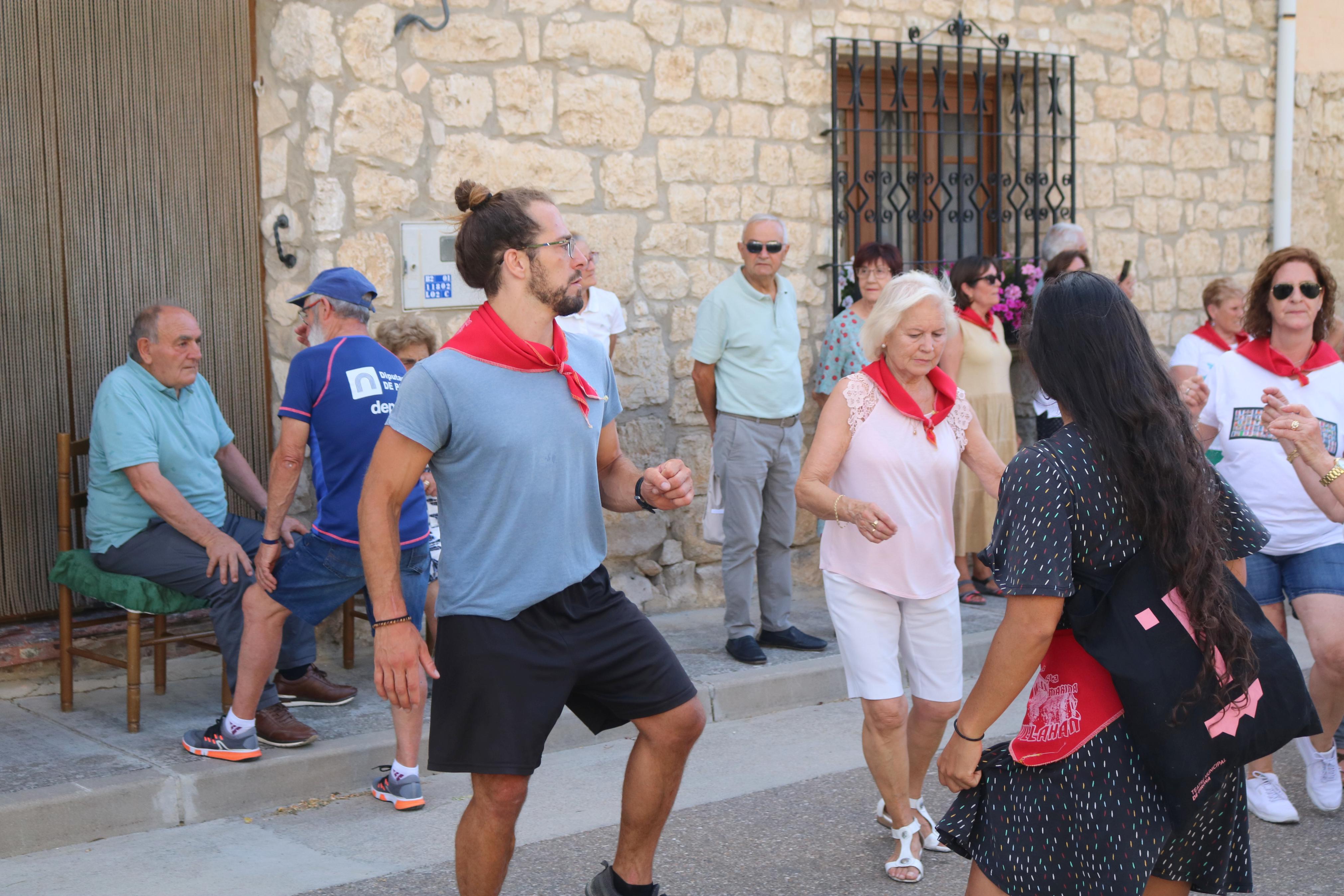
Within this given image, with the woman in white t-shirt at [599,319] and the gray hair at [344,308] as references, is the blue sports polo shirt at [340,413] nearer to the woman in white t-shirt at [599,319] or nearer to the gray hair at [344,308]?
the gray hair at [344,308]

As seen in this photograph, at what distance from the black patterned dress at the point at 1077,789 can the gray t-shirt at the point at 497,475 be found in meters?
1.04

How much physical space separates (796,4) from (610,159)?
1491 millimetres

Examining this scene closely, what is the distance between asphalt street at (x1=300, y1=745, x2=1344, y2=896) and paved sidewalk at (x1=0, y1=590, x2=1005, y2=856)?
0.89 metres

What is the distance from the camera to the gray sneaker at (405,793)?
4.61m

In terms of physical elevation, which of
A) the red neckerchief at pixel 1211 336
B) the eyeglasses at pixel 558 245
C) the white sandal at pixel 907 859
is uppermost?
the eyeglasses at pixel 558 245

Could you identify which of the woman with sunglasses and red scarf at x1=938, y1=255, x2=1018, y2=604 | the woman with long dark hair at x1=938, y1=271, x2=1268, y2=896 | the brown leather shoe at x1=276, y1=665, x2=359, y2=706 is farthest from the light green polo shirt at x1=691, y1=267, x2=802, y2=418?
the woman with long dark hair at x1=938, y1=271, x2=1268, y2=896

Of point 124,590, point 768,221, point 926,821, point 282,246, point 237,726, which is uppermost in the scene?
point 768,221

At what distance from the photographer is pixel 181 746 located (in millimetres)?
4879

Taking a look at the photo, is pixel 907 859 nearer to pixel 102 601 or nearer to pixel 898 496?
pixel 898 496

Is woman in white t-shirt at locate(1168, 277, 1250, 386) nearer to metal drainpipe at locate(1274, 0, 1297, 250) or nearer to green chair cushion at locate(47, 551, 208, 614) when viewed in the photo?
metal drainpipe at locate(1274, 0, 1297, 250)

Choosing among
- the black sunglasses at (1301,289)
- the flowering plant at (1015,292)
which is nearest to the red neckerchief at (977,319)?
the flowering plant at (1015,292)

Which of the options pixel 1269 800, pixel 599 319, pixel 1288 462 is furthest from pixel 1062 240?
pixel 1269 800

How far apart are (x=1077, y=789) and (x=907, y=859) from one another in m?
1.47

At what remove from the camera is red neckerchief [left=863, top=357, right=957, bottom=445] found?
4082 mm
